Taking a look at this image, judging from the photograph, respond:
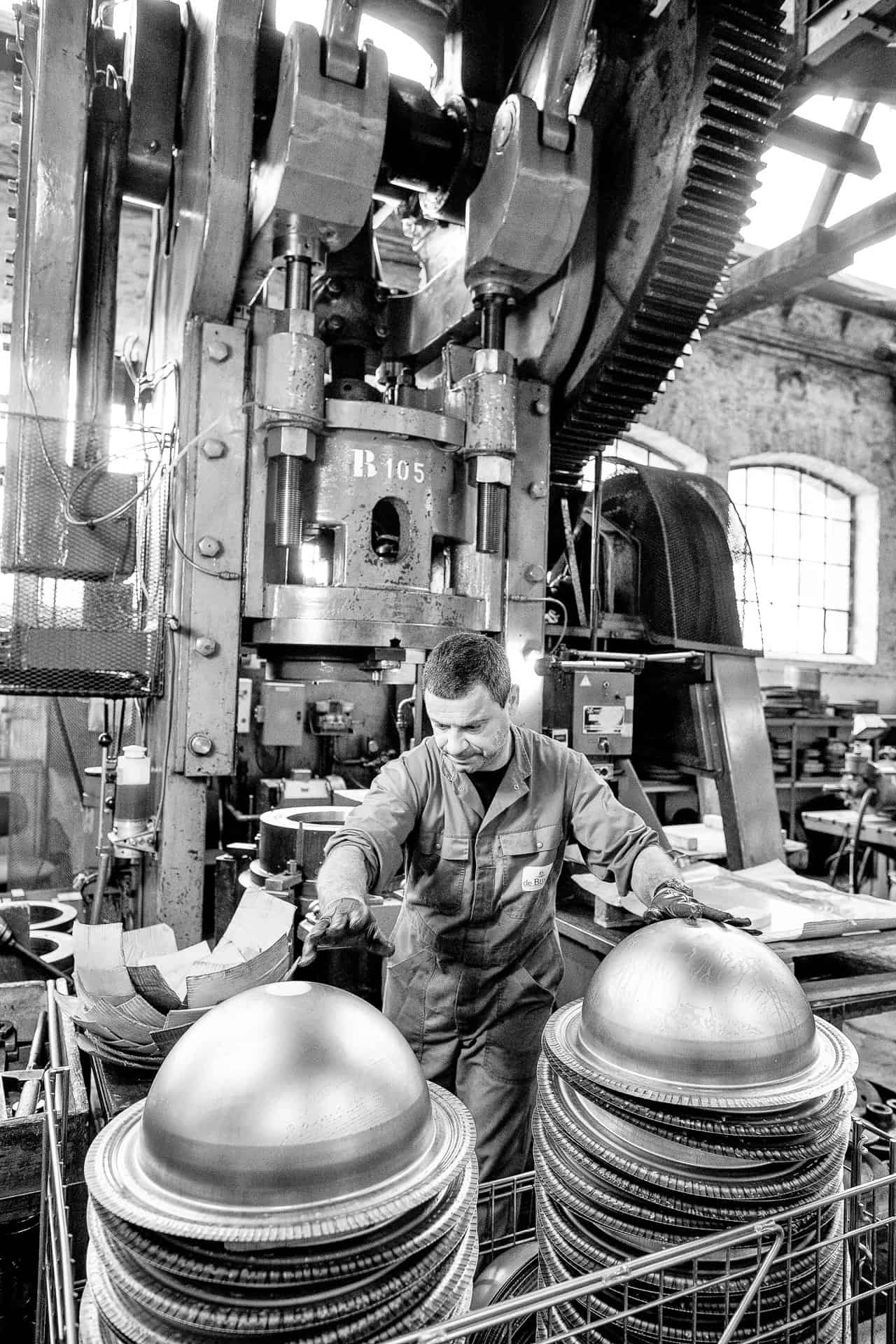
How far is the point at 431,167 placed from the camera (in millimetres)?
2258

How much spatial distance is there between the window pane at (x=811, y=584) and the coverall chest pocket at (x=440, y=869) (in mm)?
6928

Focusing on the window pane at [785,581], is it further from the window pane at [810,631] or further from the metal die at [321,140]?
the metal die at [321,140]

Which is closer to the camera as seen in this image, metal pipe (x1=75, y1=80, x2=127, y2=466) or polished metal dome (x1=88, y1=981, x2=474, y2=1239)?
polished metal dome (x1=88, y1=981, x2=474, y2=1239)

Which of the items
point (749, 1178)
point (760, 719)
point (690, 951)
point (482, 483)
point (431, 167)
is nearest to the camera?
point (749, 1178)

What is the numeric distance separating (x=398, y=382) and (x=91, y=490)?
0.86 meters

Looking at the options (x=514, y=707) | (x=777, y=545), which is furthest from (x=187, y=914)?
(x=777, y=545)

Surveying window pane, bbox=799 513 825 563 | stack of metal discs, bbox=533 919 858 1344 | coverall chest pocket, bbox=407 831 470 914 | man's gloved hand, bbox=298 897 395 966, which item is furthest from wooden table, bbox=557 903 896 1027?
window pane, bbox=799 513 825 563

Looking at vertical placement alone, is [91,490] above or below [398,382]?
below

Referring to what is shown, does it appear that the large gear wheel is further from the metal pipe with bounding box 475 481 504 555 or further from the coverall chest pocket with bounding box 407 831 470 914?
the coverall chest pocket with bounding box 407 831 470 914

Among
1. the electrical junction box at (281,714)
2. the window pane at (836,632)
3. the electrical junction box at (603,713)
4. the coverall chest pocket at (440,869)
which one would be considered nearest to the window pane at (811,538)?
the window pane at (836,632)

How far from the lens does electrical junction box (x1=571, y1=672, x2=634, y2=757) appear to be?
2.30 m

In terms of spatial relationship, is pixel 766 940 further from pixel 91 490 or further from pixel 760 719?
pixel 91 490

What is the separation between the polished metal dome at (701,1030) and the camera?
0.79 m

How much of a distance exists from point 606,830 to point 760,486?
6.83m
